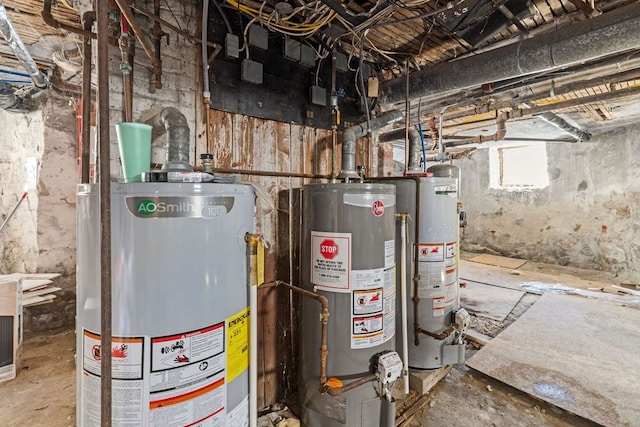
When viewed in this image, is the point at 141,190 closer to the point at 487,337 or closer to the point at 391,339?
the point at 391,339

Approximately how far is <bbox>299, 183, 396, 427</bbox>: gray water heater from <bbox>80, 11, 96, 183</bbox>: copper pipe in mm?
982

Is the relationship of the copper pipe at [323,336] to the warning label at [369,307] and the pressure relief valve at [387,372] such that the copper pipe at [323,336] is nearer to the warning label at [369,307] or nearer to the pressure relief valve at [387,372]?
the warning label at [369,307]

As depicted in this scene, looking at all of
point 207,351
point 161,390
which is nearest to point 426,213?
point 207,351

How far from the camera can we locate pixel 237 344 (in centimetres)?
103

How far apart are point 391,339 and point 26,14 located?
9.70 feet

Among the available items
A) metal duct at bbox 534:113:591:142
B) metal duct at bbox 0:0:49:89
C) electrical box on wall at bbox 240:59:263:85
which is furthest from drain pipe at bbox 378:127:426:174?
metal duct at bbox 0:0:49:89

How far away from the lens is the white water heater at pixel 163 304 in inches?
33.4

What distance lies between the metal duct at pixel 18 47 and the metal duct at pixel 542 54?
2410 millimetres

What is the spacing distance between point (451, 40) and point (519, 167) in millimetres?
5261

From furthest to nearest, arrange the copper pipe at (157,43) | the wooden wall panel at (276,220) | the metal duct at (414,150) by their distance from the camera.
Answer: the metal duct at (414,150), the wooden wall panel at (276,220), the copper pipe at (157,43)

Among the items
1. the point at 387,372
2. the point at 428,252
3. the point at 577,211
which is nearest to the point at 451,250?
the point at 428,252

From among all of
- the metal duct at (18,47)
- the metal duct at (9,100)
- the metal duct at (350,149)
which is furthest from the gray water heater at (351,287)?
the metal duct at (9,100)

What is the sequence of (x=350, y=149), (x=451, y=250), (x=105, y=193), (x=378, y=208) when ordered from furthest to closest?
(x=451, y=250)
(x=350, y=149)
(x=378, y=208)
(x=105, y=193)

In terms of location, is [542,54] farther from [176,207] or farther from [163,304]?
[163,304]
